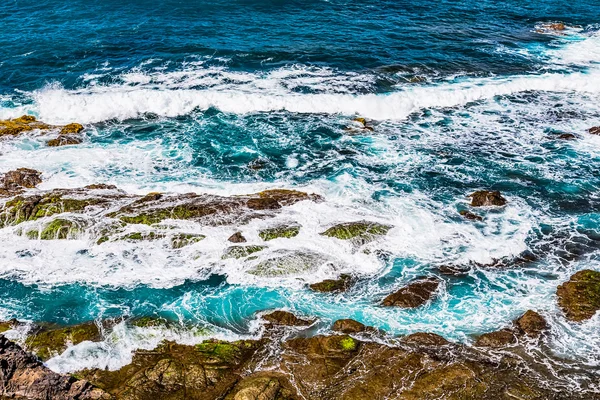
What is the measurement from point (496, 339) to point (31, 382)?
1523cm

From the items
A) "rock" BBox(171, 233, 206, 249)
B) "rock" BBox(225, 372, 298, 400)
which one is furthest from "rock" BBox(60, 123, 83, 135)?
"rock" BBox(225, 372, 298, 400)

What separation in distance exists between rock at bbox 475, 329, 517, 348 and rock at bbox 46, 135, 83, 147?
90.1 feet

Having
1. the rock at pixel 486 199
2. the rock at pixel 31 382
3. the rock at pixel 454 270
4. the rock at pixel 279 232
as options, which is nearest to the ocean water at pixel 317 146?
the rock at pixel 454 270

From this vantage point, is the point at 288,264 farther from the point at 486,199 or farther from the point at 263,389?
the point at 486,199

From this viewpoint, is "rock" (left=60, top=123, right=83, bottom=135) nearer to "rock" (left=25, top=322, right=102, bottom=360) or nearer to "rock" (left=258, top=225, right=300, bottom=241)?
"rock" (left=258, top=225, right=300, bottom=241)

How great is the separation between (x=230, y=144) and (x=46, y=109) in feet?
48.8

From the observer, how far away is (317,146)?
3447cm

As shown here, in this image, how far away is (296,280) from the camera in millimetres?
22703

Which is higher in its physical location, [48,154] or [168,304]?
[48,154]

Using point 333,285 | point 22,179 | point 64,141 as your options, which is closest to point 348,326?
point 333,285

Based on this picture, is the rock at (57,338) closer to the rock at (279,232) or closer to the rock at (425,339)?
the rock at (279,232)

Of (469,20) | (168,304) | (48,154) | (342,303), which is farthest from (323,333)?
(469,20)

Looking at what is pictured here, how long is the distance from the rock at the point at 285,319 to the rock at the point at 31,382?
6936 millimetres

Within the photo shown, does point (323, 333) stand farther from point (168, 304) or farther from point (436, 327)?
point (168, 304)
